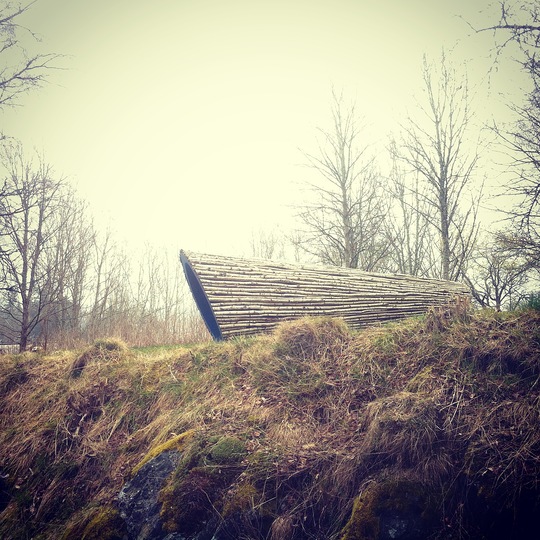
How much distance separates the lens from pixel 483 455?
9.00 feet

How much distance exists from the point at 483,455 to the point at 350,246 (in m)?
9.29

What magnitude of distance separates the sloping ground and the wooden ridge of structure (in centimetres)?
90

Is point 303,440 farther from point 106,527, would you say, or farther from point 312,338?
point 106,527

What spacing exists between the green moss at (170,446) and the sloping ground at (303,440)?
0.02 metres

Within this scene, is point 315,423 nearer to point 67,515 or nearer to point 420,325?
point 420,325

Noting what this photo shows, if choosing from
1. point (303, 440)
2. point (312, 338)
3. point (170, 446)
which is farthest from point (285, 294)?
point (170, 446)

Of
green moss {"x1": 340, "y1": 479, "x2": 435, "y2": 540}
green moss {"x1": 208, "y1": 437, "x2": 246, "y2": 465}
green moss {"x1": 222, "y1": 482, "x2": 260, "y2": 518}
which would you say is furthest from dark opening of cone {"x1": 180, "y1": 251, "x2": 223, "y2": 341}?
green moss {"x1": 340, "y1": 479, "x2": 435, "y2": 540}

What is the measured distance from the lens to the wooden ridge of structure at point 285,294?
20.7 ft

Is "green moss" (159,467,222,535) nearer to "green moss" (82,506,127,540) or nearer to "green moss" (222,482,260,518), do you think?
"green moss" (222,482,260,518)

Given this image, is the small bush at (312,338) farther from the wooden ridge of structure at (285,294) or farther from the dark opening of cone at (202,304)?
the dark opening of cone at (202,304)

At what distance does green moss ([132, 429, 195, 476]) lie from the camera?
12.7ft

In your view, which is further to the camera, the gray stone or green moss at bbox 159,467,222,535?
the gray stone

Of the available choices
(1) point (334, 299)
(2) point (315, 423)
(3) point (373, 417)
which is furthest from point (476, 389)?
(1) point (334, 299)

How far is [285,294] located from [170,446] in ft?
11.9
